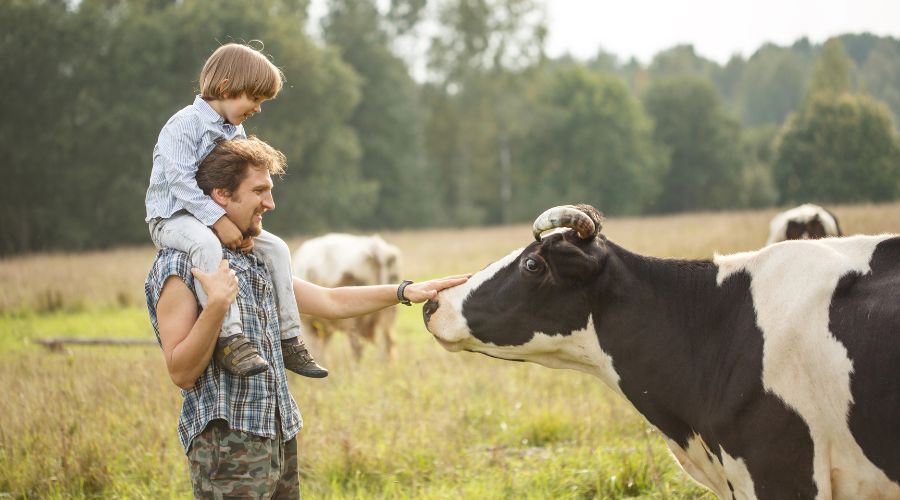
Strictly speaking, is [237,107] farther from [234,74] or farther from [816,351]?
[816,351]

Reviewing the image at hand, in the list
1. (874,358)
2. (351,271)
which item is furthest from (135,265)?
(874,358)

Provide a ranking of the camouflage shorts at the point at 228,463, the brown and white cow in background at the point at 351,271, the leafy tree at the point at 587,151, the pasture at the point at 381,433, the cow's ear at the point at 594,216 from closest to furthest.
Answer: the camouflage shorts at the point at 228,463 < the cow's ear at the point at 594,216 < the pasture at the point at 381,433 < the brown and white cow in background at the point at 351,271 < the leafy tree at the point at 587,151

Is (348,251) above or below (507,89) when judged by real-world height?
below

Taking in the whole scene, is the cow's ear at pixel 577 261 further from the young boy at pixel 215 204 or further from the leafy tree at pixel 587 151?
the leafy tree at pixel 587 151

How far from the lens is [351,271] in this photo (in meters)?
11.5

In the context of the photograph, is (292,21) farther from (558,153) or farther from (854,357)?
(854,357)

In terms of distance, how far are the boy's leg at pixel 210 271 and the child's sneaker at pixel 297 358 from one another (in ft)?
1.32

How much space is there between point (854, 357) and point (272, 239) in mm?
2534

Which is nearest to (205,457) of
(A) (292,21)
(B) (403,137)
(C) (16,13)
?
(C) (16,13)

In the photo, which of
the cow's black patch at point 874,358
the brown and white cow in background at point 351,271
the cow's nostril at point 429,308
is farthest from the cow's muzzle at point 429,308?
the brown and white cow in background at point 351,271

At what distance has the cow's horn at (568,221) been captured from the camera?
3766mm

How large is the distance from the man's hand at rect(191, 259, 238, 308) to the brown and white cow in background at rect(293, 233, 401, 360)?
25.2ft

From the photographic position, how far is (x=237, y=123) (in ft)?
12.3

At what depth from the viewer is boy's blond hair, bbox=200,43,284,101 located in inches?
140
